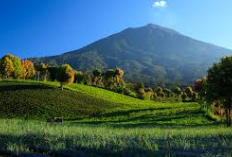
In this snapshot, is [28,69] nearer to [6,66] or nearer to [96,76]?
[96,76]

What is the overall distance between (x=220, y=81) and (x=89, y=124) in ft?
59.9

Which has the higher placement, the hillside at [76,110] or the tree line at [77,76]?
the tree line at [77,76]

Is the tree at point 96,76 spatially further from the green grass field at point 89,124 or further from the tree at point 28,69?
the green grass field at point 89,124

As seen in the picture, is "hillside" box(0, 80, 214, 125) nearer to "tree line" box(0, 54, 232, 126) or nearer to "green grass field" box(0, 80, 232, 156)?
"green grass field" box(0, 80, 232, 156)

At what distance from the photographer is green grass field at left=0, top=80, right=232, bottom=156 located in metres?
15.5

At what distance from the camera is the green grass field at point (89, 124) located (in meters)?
15.5

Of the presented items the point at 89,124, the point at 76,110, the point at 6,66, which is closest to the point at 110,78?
the point at 6,66

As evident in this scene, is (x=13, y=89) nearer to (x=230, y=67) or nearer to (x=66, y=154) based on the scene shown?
A: (x=230, y=67)

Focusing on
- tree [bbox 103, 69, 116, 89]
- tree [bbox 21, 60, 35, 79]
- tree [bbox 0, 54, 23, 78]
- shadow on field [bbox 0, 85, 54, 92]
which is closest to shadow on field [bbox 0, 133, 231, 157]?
shadow on field [bbox 0, 85, 54, 92]

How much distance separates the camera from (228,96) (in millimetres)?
50750

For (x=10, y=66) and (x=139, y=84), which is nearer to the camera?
(x=10, y=66)

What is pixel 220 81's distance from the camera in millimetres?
50281

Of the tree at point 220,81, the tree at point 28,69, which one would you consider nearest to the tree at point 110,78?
the tree at point 28,69

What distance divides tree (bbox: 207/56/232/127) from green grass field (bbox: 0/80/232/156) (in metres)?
4.22
